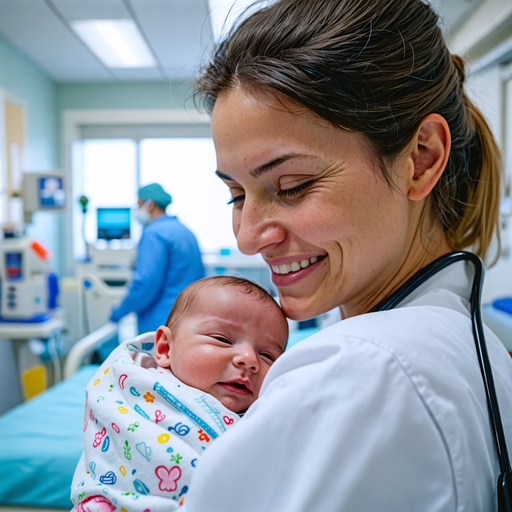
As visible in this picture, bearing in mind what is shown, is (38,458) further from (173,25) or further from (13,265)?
(173,25)

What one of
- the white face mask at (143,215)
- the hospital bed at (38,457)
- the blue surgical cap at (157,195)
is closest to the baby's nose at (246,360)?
the hospital bed at (38,457)

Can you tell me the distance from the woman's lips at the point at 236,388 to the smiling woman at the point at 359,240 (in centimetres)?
20

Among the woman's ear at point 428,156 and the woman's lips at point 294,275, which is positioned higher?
the woman's ear at point 428,156

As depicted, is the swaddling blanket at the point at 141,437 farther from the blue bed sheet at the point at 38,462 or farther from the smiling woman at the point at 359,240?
the blue bed sheet at the point at 38,462

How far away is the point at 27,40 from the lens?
164 inches

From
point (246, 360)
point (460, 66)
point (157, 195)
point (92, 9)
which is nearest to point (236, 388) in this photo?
point (246, 360)

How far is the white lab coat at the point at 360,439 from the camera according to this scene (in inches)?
18.3

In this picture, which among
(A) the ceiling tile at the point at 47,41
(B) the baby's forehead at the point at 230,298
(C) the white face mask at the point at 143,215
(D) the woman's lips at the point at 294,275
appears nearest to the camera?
(D) the woman's lips at the point at 294,275

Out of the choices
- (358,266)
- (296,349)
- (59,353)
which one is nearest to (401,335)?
(296,349)

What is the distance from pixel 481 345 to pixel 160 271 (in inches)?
97.3

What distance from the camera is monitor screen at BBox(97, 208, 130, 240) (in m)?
4.23

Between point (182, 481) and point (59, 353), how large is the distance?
306cm

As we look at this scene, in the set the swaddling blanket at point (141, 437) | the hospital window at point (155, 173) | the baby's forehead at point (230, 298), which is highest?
the hospital window at point (155, 173)

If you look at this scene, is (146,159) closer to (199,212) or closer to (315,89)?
(199,212)
